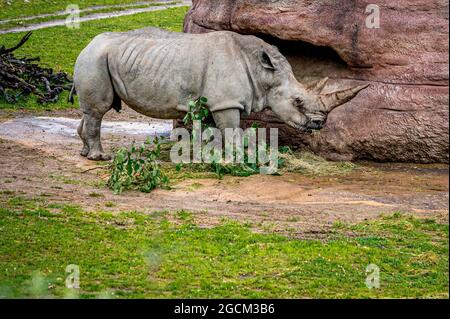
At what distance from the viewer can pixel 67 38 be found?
24.9 meters

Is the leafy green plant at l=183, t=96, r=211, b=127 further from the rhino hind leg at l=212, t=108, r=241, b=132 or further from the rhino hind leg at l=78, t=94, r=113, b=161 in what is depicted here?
the rhino hind leg at l=78, t=94, r=113, b=161

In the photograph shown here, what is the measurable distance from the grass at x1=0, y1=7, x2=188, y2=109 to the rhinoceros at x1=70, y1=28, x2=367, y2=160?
469 cm

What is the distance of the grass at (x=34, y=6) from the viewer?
27922mm

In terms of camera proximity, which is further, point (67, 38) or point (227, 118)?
point (67, 38)

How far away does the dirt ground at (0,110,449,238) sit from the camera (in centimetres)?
1116

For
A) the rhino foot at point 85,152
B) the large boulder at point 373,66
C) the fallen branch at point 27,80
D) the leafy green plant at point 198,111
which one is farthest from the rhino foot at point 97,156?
the fallen branch at point 27,80

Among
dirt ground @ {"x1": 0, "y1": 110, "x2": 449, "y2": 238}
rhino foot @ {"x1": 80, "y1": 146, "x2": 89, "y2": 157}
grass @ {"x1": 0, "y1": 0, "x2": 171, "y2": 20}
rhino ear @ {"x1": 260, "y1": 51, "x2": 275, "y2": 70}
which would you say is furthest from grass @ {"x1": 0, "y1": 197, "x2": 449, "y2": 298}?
grass @ {"x1": 0, "y1": 0, "x2": 171, "y2": 20}

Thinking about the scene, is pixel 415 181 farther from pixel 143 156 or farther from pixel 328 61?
pixel 143 156

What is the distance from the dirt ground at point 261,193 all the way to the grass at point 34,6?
1418 cm

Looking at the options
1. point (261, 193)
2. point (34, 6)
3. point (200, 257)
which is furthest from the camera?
point (34, 6)

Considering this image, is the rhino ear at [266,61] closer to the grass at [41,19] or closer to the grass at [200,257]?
the grass at [200,257]

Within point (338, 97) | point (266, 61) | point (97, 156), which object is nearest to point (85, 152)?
point (97, 156)

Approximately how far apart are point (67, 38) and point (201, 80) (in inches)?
483

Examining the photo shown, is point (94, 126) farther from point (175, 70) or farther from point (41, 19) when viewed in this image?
point (41, 19)
